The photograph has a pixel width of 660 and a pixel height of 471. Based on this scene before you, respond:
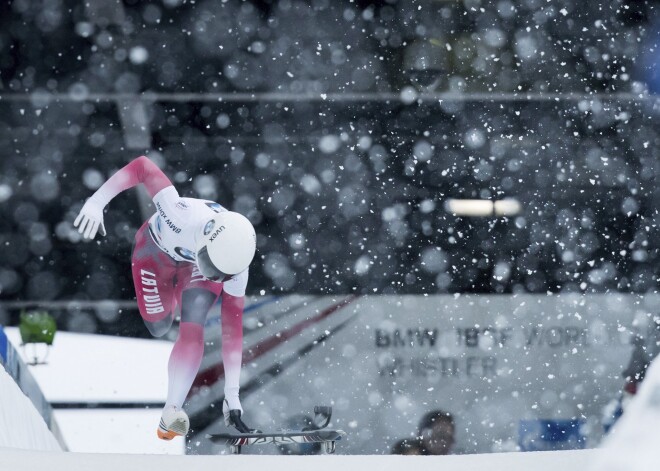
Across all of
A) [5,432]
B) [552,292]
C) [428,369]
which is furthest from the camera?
[552,292]

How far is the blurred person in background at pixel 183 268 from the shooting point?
2111mm

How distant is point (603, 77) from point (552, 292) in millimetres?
1375

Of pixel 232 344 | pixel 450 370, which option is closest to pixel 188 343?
pixel 232 344

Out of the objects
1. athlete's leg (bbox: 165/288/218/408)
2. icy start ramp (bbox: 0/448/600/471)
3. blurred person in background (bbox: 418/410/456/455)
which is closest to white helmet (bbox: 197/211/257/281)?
athlete's leg (bbox: 165/288/218/408)

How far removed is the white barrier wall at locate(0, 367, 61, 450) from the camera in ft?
4.43

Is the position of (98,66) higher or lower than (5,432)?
higher

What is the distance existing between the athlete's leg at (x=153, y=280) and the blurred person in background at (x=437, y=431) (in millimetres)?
2589

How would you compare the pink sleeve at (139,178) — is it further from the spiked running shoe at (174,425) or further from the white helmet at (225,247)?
the spiked running shoe at (174,425)

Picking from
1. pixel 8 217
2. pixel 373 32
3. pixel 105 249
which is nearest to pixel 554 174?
pixel 373 32

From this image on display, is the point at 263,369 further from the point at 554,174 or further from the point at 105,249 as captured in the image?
the point at 554,174

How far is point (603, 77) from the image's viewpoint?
5.04 meters

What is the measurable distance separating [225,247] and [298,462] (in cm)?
123

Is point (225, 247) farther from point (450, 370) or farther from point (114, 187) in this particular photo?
point (450, 370)

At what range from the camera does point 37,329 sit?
4.64 metres
